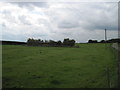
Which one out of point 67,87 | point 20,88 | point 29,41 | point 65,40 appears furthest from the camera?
point 65,40

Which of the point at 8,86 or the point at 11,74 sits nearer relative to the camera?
the point at 8,86

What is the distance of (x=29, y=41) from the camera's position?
50938 millimetres

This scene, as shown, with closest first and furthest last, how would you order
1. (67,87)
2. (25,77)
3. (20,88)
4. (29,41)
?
(20,88) < (67,87) < (25,77) < (29,41)

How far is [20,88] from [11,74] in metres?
3.70

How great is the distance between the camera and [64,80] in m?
11.6

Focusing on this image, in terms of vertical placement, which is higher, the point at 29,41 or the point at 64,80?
the point at 29,41

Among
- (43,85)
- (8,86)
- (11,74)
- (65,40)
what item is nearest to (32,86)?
(43,85)

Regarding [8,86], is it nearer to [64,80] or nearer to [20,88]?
[20,88]

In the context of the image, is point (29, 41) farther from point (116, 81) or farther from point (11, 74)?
point (116, 81)

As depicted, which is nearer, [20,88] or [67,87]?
[20,88]

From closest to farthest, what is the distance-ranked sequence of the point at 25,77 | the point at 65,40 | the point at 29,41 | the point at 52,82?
the point at 52,82 → the point at 25,77 → the point at 29,41 → the point at 65,40

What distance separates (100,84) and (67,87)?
6.42 feet

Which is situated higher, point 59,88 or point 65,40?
point 65,40

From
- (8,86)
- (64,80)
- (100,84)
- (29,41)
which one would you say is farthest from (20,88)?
(29,41)
